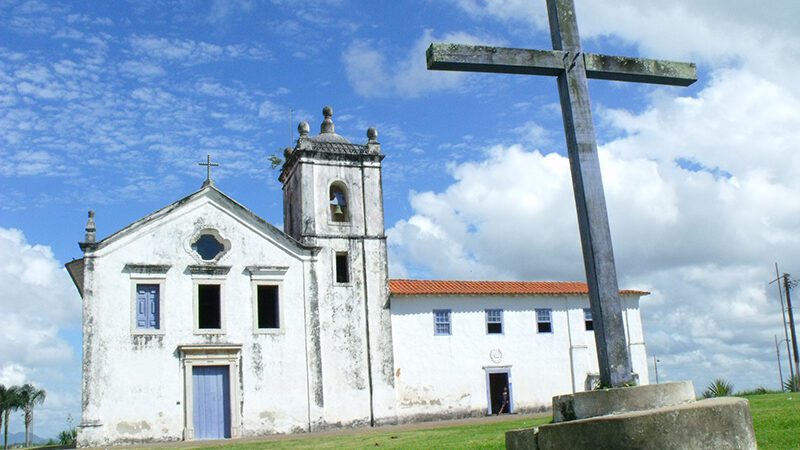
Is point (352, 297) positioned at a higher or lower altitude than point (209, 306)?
higher

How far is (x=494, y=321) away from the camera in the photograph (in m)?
27.6

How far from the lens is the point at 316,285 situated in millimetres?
25359

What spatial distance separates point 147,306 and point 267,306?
3726mm

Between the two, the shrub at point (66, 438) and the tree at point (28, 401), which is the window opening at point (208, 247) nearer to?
the shrub at point (66, 438)

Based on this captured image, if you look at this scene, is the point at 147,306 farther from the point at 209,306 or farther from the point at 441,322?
the point at 441,322

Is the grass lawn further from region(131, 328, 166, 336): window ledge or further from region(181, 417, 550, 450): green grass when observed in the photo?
region(131, 328, 166, 336): window ledge

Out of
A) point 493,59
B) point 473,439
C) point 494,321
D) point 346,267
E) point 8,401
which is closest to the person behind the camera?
point 493,59

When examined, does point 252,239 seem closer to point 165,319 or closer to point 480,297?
point 165,319

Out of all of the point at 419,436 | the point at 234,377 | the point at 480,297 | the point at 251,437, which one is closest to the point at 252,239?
the point at 234,377

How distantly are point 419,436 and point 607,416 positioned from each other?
39.8ft

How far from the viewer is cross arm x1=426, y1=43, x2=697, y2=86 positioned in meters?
6.75

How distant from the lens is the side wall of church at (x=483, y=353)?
2611 centimetres

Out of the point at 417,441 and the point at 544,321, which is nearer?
the point at 417,441

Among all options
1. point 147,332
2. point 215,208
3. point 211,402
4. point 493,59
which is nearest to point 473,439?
point 493,59
